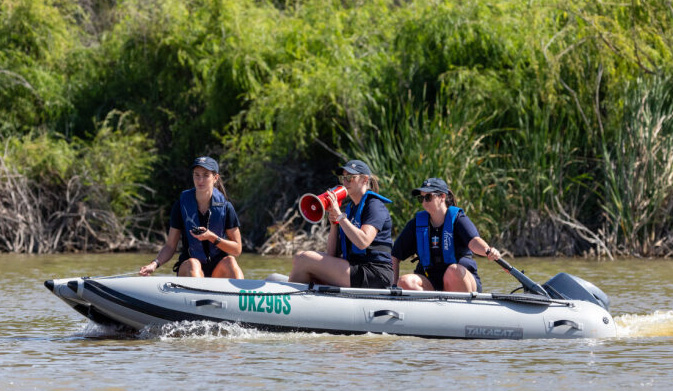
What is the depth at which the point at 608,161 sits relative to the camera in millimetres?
14422

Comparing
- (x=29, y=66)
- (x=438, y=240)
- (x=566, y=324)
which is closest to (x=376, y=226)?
(x=438, y=240)

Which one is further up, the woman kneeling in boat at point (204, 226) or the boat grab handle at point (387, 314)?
the woman kneeling in boat at point (204, 226)

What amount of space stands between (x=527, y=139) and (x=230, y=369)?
360 inches

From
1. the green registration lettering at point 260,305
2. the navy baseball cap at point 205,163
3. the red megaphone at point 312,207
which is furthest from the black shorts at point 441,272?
the navy baseball cap at point 205,163

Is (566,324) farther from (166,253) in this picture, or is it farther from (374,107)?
(374,107)

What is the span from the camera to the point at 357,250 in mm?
7871

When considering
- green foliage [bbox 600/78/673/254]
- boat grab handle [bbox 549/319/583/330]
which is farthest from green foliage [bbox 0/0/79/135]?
boat grab handle [bbox 549/319/583/330]

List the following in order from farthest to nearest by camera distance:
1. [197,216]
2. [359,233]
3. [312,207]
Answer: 1. [197,216]
2. [359,233]
3. [312,207]

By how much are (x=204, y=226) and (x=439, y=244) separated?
1.69 metres

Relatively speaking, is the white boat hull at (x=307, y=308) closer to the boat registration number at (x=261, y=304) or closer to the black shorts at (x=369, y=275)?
the boat registration number at (x=261, y=304)

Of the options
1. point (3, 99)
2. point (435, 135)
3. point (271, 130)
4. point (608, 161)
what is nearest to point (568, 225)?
point (608, 161)

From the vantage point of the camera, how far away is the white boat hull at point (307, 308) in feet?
25.3

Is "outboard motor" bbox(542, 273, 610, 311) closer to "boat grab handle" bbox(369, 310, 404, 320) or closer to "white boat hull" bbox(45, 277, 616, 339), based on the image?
"white boat hull" bbox(45, 277, 616, 339)

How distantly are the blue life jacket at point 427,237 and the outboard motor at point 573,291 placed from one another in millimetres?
889
